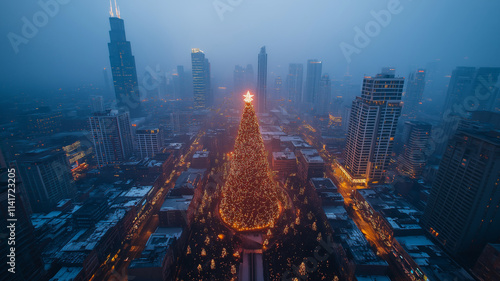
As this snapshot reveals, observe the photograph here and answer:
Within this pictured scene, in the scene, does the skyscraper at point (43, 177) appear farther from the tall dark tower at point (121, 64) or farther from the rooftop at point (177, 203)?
the tall dark tower at point (121, 64)

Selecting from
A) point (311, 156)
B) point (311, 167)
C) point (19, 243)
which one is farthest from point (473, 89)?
point (19, 243)

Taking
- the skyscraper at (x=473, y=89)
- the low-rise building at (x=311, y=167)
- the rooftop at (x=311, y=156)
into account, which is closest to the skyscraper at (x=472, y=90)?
the skyscraper at (x=473, y=89)

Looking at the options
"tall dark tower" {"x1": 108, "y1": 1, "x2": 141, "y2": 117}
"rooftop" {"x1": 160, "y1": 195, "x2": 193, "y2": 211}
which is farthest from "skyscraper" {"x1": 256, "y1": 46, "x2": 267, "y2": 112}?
"rooftop" {"x1": 160, "y1": 195, "x2": 193, "y2": 211}

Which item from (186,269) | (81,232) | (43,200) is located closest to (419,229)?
(186,269)

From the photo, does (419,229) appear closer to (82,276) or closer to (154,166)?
(82,276)

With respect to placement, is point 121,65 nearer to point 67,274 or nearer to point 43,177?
point 43,177

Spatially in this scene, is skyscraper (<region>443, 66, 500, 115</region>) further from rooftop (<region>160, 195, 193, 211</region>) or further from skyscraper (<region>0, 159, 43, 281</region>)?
skyscraper (<region>0, 159, 43, 281</region>)
